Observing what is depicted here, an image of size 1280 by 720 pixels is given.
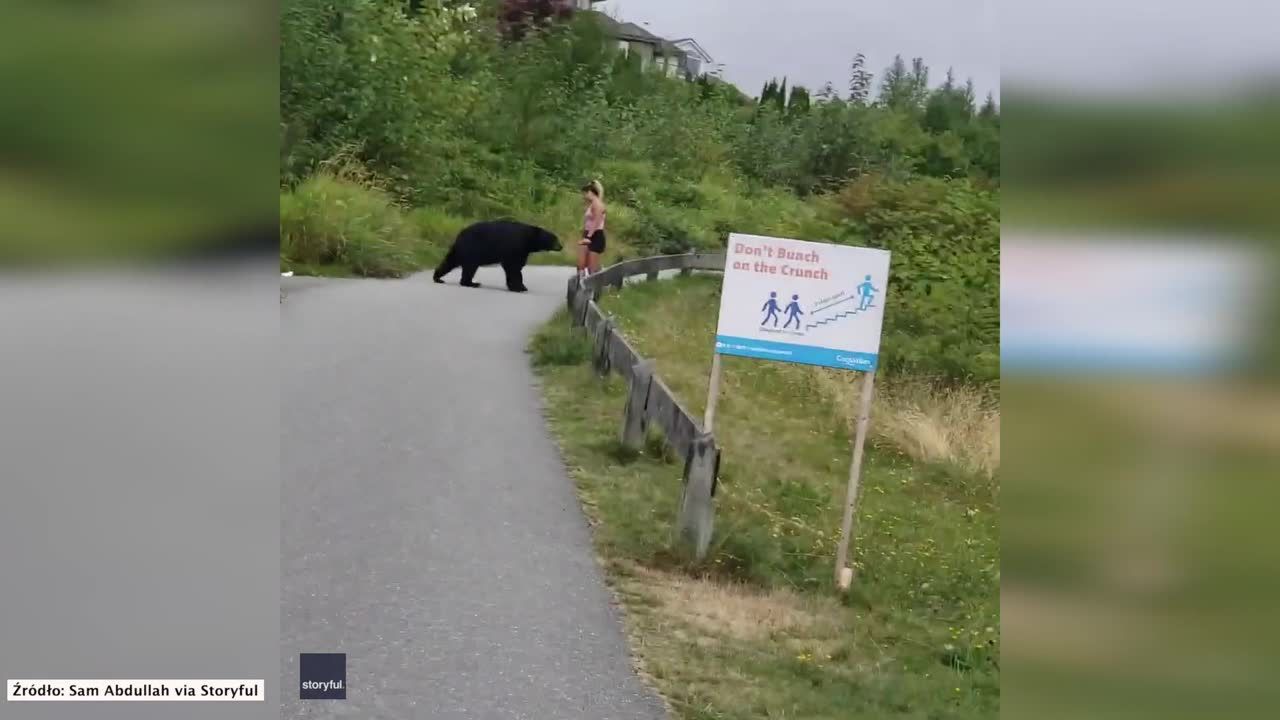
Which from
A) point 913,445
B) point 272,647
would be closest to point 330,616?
point 272,647

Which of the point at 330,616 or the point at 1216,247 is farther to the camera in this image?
the point at 330,616

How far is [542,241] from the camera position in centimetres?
1011

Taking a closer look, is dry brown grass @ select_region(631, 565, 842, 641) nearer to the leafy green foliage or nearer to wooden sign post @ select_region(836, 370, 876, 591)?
wooden sign post @ select_region(836, 370, 876, 591)

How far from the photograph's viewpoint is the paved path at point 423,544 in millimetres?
2984

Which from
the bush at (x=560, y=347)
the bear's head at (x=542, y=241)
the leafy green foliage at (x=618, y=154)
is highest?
the leafy green foliage at (x=618, y=154)

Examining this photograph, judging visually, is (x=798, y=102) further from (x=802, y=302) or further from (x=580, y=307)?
(x=580, y=307)

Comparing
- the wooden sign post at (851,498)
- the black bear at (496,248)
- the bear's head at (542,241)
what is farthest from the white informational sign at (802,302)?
the bear's head at (542,241)

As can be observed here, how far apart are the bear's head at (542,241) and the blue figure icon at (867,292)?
5980 millimetres

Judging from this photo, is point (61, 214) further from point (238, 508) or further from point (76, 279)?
point (238, 508)

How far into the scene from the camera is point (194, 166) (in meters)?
1.71

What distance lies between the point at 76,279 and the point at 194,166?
0.80 feet

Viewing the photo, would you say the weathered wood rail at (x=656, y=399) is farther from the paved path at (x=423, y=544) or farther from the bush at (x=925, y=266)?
the bush at (x=925, y=266)

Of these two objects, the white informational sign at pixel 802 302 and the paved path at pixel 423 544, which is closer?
the paved path at pixel 423 544

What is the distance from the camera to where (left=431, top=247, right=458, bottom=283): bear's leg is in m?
8.19
